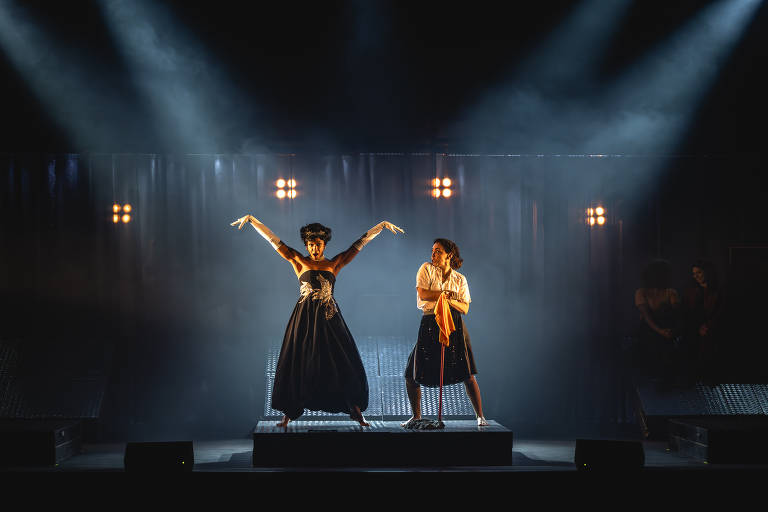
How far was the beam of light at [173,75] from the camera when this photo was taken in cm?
707

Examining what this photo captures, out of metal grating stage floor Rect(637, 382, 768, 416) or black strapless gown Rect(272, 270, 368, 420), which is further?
metal grating stage floor Rect(637, 382, 768, 416)

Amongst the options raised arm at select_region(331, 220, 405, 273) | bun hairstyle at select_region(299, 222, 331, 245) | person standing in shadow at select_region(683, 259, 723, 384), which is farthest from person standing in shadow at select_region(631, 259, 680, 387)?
bun hairstyle at select_region(299, 222, 331, 245)

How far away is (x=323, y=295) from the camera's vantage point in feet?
19.8

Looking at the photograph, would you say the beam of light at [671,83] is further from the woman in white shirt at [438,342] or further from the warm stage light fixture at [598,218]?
the woman in white shirt at [438,342]

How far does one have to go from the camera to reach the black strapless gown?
5820 mm

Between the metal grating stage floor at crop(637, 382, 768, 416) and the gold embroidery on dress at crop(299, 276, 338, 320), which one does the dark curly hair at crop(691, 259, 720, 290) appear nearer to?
the metal grating stage floor at crop(637, 382, 768, 416)

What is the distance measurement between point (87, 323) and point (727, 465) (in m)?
6.26

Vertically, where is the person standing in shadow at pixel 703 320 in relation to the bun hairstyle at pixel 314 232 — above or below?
below

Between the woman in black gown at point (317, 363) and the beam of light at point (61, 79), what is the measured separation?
124 inches

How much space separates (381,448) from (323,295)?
4.42 ft

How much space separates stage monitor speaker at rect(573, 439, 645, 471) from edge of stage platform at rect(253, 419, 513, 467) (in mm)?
862

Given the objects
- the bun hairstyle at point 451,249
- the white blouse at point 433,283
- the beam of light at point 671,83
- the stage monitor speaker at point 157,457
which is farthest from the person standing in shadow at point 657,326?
the stage monitor speaker at point 157,457

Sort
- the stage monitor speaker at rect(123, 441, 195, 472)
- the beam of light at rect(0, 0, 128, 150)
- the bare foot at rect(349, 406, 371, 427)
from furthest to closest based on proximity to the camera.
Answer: the beam of light at rect(0, 0, 128, 150), the bare foot at rect(349, 406, 371, 427), the stage monitor speaker at rect(123, 441, 195, 472)

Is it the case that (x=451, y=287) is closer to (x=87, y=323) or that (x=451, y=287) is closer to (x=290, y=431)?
(x=290, y=431)
